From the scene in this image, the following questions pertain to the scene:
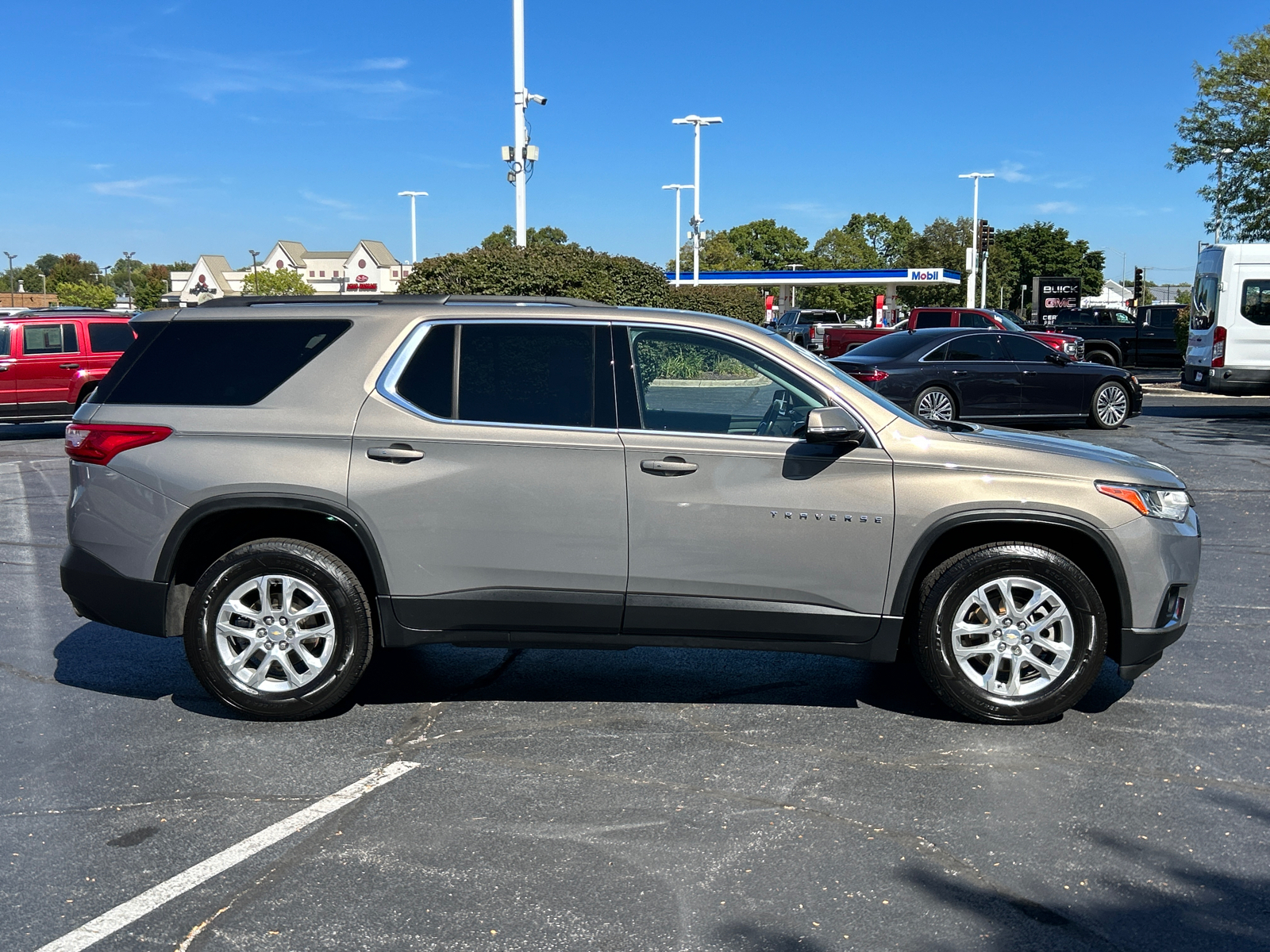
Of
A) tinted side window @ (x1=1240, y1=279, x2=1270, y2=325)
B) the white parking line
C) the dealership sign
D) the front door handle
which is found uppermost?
the dealership sign

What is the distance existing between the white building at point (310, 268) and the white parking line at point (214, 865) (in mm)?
147926

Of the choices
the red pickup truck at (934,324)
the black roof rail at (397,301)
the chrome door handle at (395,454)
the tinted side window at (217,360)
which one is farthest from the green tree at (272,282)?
the chrome door handle at (395,454)

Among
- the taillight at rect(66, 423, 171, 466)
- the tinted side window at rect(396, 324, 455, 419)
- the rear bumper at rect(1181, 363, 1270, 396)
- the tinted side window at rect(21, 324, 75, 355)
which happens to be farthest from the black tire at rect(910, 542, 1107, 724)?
the rear bumper at rect(1181, 363, 1270, 396)

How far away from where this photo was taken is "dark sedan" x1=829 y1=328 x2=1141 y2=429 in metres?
17.4

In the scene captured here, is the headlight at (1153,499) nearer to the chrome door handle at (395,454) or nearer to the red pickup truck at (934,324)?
the chrome door handle at (395,454)

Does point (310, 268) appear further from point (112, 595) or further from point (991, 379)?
point (112, 595)

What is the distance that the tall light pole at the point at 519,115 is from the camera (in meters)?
23.4

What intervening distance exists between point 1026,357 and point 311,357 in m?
14.7

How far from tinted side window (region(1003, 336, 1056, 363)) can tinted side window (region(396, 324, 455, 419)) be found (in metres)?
14.2

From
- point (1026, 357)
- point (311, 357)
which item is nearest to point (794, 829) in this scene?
point (311, 357)

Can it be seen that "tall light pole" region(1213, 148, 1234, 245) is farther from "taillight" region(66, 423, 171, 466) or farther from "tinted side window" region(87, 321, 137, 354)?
"taillight" region(66, 423, 171, 466)

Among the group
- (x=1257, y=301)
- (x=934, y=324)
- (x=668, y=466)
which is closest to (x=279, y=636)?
(x=668, y=466)

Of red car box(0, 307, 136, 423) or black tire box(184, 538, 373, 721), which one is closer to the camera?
black tire box(184, 538, 373, 721)

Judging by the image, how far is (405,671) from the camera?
5.88 metres
